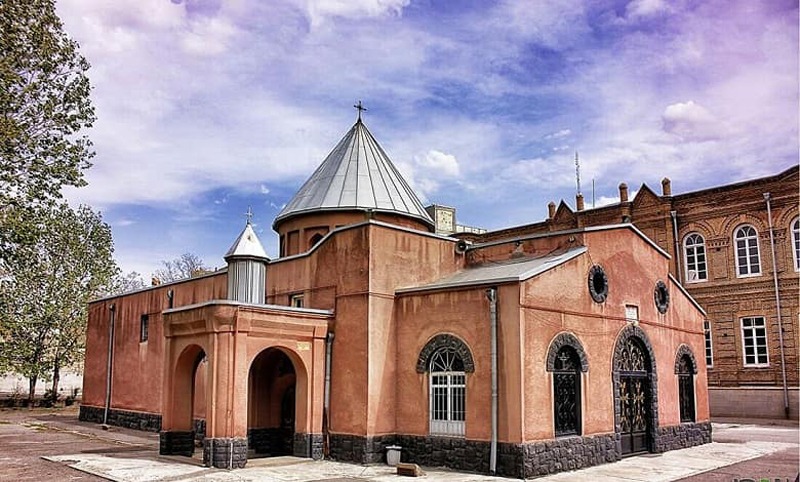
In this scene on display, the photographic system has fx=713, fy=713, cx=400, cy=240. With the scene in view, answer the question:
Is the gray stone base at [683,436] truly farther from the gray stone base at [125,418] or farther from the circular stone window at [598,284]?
the gray stone base at [125,418]

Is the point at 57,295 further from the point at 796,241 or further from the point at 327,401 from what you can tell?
the point at 796,241

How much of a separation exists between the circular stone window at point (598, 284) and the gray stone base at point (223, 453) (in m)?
8.45

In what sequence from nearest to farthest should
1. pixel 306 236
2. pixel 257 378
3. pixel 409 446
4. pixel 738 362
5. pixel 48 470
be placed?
pixel 48 470, pixel 409 446, pixel 257 378, pixel 306 236, pixel 738 362

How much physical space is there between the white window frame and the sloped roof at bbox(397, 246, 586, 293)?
49.4 ft

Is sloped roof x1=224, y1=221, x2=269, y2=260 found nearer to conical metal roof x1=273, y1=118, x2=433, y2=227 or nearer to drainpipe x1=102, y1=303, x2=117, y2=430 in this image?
conical metal roof x1=273, y1=118, x2=433, y2=227

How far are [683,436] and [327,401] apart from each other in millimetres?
9667

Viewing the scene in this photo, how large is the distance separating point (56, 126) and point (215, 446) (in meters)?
10.1

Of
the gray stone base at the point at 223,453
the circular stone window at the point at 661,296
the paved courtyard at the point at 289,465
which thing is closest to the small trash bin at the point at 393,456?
the paved courtyard at the point at 289,465

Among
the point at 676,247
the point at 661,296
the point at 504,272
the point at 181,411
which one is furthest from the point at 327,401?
the point at 676,247

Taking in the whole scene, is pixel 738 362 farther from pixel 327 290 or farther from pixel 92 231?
pixel 92 231

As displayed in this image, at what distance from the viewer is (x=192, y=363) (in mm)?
16875

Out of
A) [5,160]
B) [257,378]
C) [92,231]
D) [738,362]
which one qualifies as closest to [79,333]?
[92,231]

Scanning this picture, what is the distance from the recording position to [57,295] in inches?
1310

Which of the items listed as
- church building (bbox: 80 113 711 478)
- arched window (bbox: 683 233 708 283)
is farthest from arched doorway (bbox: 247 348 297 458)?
arched window (bbox: 683 233 708 283)
